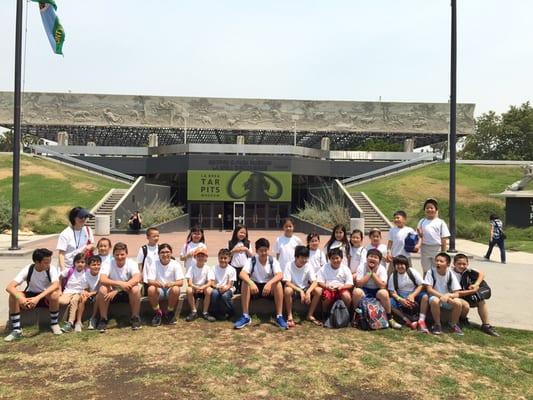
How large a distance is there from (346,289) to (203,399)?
2.91m

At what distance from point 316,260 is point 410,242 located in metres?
1.73

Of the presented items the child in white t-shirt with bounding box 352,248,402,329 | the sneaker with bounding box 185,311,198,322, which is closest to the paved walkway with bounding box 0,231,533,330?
the child in white t-shirt with bounding box 352,248,402,329

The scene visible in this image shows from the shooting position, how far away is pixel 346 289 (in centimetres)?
594

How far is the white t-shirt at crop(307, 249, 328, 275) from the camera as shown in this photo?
20.8ft

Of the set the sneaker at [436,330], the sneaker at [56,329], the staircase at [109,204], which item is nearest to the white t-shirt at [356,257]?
the sneaker at [436,330]

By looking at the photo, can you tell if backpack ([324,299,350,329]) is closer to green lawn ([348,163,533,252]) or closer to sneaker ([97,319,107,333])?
sneaker ([97,319,107,333])

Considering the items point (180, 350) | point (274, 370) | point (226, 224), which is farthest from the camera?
point (226, 224)

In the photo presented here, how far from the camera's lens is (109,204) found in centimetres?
2416

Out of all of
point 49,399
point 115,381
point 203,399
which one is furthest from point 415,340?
point 49,399

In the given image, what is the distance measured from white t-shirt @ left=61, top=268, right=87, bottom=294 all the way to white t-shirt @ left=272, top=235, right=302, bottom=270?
114 inches

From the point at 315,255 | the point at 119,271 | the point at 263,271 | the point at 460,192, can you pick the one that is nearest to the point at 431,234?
the point at 315,255

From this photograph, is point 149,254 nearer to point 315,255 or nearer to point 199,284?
point 199,284

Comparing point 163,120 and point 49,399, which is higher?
point 163,120

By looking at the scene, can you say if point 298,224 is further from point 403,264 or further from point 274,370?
point 274,370
